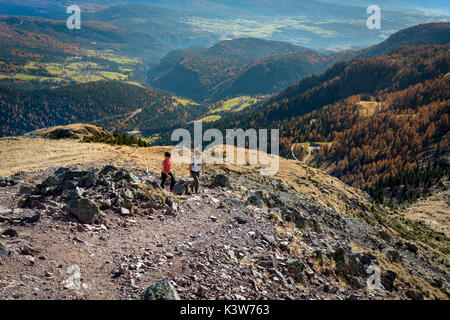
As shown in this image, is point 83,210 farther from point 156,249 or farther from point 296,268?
point 296,268

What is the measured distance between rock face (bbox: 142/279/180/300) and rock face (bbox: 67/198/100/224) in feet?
21.1

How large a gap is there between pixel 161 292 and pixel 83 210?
24.3 ft

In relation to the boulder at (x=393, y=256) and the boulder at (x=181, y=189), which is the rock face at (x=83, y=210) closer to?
the boulder at (x=181, y=189)

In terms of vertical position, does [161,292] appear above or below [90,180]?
below

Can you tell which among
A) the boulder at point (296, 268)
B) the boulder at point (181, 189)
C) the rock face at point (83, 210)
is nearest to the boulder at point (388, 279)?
the boulder at point (296, 268)

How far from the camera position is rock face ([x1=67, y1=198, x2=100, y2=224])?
51.0 feet

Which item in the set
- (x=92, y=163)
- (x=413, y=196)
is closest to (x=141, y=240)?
(x=92, y=163)

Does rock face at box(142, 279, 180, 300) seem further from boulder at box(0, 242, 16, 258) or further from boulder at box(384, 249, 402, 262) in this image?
boulder at box(384, 249, 402, 262)

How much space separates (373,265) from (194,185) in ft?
49.8

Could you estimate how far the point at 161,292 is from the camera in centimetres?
1116

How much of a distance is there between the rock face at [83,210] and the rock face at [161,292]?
6423mm

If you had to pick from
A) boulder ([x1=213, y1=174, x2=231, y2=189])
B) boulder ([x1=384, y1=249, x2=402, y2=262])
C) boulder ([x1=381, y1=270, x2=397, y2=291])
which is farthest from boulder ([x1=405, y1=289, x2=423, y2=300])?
boulder ([x1=213, y1=174, x2=231, y2=189])

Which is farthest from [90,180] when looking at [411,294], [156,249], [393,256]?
[393,256]
